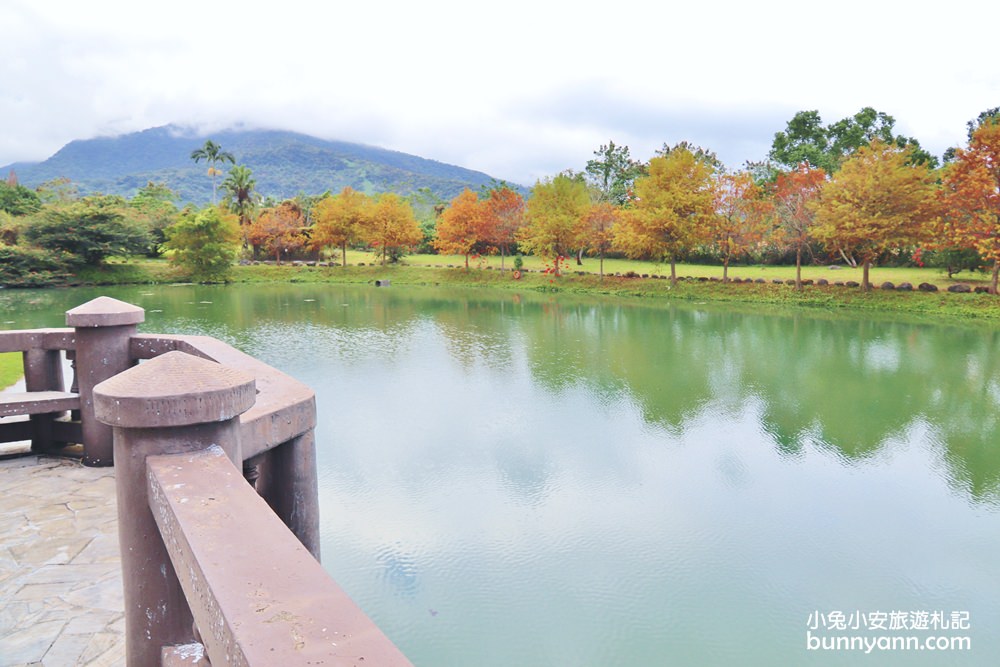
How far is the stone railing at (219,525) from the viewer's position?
3.85 ft

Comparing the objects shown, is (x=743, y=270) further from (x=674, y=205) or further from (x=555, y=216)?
(x=555, y=216)

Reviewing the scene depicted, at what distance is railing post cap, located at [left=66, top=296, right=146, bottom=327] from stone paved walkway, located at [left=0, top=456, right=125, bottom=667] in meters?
1.08

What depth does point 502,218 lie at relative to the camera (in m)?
39.5

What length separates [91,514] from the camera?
4.10m

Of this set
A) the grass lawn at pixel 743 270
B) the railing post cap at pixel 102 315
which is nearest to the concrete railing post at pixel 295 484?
the railing post cap at pixel 102 315

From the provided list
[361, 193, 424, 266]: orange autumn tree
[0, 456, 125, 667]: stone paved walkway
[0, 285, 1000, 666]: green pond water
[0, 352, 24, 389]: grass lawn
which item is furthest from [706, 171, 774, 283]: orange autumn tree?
[0, 456, 125, 667]: stone paved walkway

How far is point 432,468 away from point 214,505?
677cm

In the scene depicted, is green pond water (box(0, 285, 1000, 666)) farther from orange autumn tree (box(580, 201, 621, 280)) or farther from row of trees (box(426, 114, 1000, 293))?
orange autumn tree (box(580, 201, 621, 280))

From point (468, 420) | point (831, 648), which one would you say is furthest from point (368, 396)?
point (831, 648)

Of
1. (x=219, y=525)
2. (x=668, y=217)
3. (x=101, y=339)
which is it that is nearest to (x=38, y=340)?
(x=101, y=339)

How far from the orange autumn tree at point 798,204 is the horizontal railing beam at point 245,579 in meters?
30.0

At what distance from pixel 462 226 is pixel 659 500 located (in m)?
33.6

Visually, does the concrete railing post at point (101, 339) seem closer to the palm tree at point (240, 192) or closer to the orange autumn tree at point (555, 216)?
the orange autumn tree at point (555, 216)

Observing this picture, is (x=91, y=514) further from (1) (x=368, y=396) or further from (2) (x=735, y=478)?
(1) (x=368, y=396)
